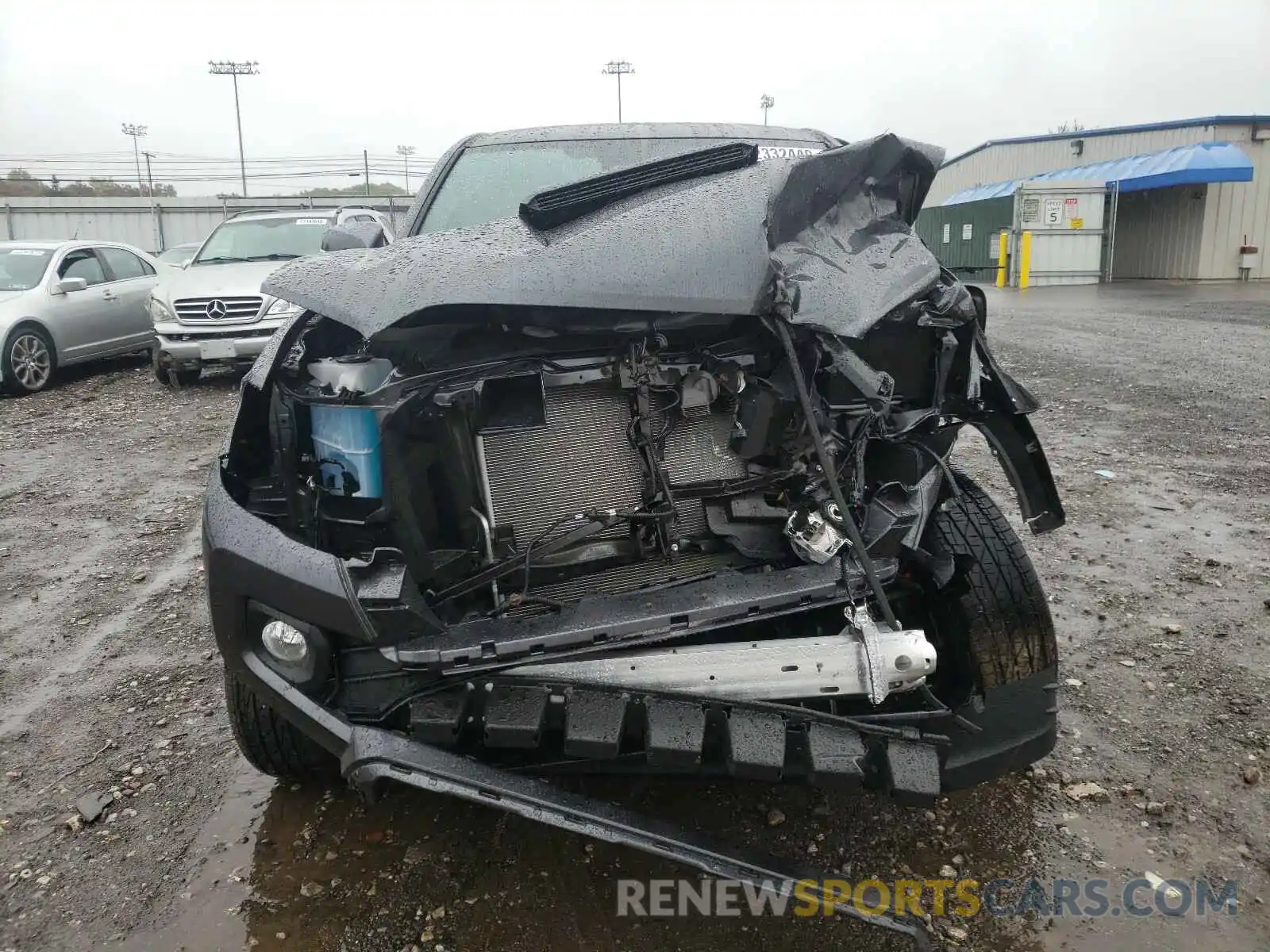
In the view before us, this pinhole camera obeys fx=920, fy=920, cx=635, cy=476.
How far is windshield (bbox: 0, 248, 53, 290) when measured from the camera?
966 centimetres

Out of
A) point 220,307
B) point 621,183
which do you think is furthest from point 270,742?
point 220,307

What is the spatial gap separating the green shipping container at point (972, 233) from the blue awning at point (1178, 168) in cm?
51

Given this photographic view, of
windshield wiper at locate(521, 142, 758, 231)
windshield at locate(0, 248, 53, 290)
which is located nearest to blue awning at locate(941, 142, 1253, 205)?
windshield at locate(0, 248, 53, 290)

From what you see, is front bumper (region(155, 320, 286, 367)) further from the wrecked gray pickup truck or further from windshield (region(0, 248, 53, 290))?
the wrecked gray pickup truck

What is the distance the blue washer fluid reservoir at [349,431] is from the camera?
2.29 meters

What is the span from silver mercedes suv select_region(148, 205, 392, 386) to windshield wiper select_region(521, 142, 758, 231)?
664 centimetres

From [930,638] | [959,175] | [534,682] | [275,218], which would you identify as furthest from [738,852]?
[959,175]

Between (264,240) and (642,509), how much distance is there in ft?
28.7

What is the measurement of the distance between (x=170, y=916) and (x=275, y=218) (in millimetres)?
9108

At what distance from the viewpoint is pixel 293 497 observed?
7.89ft

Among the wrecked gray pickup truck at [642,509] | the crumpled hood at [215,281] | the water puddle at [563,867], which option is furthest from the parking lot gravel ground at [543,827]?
the crumpled hood at [215,281]

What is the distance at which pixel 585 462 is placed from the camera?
242 cm
